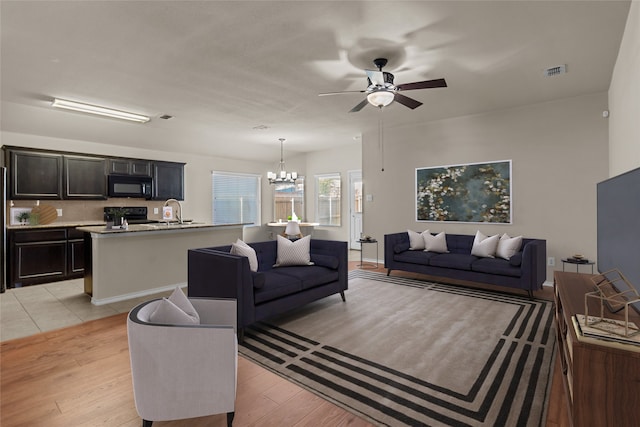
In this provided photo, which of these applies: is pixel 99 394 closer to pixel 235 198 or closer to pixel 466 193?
pixel 466 193

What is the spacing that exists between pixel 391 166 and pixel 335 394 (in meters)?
5.11

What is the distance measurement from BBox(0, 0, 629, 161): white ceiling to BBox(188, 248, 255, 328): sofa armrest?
2.02m

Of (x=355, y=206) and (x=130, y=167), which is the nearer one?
(x=130, y=167)

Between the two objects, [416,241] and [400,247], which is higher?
[416,241]

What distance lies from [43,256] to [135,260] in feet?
6.72

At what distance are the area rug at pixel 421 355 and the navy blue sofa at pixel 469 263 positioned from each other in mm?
287

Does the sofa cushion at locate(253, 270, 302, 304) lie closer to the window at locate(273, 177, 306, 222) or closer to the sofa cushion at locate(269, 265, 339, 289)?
the sofa cushion at locate(269, 265, 339, 289)

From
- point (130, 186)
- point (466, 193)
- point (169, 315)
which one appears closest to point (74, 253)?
point (130, 186)

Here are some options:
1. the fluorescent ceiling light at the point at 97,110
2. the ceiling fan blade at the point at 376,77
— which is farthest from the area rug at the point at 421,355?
the fluorescent ceiling light at the point at 97,110

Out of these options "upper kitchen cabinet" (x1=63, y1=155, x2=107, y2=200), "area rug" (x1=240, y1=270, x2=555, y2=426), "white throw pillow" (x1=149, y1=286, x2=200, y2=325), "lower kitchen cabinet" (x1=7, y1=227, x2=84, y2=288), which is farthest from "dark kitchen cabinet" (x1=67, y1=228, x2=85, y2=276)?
"white throw pillow" (x1=149, y1=286, x2=200, y2=325)

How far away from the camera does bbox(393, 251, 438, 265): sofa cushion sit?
5188 millimetres

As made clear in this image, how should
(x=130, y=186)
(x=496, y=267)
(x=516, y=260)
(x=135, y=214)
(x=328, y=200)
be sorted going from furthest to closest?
(x=328, y=200) < (x=135, y=214) < (x=130, y=186) < (x=496, y=267) < (x=516, y=260)

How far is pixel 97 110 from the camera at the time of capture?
4.86m

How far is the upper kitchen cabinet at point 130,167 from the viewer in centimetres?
627
